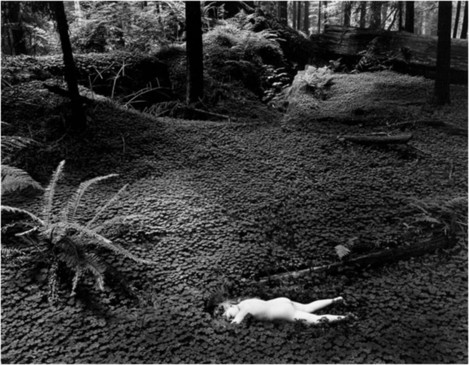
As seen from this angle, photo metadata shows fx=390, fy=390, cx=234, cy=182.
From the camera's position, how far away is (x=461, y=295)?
12.3ft

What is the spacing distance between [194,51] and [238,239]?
193 inches

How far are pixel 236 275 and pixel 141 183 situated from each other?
2176 mm

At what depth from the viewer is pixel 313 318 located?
345 cm

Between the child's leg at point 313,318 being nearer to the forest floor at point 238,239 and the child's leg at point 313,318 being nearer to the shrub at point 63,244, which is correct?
the forest floor at point 238,239

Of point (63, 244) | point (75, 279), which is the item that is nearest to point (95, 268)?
point (75, 279)

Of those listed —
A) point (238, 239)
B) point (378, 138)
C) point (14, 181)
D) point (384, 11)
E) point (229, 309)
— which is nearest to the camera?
point (229, 309)

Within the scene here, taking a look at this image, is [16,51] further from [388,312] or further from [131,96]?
[388,312]

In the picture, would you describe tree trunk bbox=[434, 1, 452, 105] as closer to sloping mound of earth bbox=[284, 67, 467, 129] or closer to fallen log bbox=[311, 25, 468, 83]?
sloping mound of earth bbox=[284, 67, 467, 129]

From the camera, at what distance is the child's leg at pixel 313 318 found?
3.43m

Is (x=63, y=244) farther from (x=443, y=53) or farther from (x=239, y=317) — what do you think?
(x=443, y=53)

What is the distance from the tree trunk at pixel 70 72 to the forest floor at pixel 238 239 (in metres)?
0.25

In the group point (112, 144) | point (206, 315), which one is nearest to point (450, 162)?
point (206, 315)

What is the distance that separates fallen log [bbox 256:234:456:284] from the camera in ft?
13.4

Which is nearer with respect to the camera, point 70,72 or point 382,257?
point 382,257
